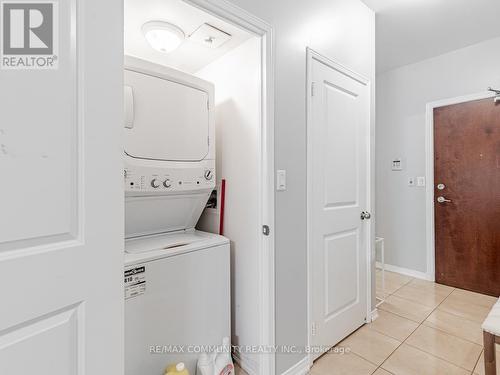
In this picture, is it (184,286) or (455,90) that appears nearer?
(184,286)

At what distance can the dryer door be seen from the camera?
4.43ft

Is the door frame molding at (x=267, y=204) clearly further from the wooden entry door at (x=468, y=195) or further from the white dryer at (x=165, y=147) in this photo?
the wooden entry door at (x=468, y=195)

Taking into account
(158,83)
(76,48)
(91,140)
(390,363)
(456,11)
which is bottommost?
(390,363)

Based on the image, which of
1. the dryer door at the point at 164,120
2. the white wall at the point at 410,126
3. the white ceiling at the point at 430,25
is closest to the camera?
the dryer door at the point at 164,120

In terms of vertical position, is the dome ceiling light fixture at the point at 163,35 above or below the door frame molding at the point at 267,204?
above

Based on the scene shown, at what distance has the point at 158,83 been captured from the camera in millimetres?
1426

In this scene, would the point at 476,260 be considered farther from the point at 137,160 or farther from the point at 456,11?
the point at 137,160

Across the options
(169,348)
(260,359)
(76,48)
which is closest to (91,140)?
(76,48)

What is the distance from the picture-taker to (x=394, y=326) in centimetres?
208

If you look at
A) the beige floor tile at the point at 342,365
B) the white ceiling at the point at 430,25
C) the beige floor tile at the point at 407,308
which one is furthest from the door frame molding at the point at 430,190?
the beige floor tile at the point at 342,365

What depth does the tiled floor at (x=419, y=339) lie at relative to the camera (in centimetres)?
162

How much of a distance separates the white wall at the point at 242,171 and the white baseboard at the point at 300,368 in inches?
10.0

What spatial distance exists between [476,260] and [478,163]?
3.20ft

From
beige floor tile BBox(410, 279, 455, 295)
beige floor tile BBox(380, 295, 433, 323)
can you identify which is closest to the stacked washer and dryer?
beige floor tile BBox(380, 295, 433, 323)
